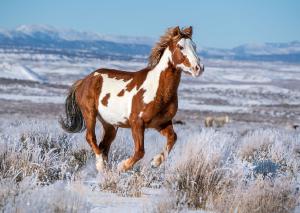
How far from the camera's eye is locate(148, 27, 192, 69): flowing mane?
6.46 metres

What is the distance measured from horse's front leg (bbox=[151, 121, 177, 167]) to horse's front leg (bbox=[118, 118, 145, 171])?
0.16 metres

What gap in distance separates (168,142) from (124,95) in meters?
0.78

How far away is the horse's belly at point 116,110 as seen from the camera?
659cm

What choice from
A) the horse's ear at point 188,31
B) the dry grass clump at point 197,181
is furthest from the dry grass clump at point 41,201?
the horse's ear at point 188,31

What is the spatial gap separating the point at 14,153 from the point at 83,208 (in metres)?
2.32

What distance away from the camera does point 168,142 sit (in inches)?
251

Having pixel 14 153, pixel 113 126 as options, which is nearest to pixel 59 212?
pixel 14 153

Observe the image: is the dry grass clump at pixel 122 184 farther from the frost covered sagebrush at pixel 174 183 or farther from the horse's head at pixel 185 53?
the horse's head at pixel 185 53

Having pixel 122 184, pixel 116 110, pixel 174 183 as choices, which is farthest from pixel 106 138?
pixel 174 183

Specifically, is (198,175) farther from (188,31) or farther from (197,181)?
(188,31)

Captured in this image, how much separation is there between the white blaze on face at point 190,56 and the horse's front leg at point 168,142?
676mm

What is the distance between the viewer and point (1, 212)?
3.93m

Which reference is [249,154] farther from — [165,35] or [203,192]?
[203,192]

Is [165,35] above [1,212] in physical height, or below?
above
